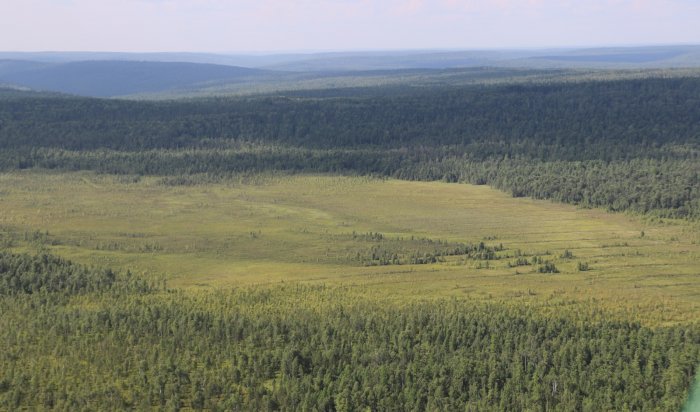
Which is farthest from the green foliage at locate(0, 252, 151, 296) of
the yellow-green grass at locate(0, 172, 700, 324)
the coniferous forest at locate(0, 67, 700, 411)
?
the yellow-green grass at locate(0, 172, 700, 324)

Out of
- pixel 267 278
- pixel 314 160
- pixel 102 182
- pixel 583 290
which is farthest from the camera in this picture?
pixel 314 160

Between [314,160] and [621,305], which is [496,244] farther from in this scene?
[314,160]

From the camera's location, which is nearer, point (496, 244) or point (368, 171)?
point (496, 244)

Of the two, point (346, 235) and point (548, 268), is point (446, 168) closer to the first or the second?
point (346, 235)

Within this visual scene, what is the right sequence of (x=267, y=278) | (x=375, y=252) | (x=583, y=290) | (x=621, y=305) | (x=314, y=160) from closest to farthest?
(x=621, y=305) < (x=583, y=290) < (x=267, y=278) < (x=375, y=252) < (x=314, y=160)

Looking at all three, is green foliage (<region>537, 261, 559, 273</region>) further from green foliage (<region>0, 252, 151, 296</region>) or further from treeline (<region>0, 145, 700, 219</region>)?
green foliage (<region>0, 252, 151, 296</region>)

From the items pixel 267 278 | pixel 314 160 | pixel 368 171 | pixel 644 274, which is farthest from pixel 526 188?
pixel 267 278

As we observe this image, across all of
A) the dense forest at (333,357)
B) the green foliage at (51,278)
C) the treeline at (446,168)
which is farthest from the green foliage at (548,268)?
the green foliage at (51,278)
